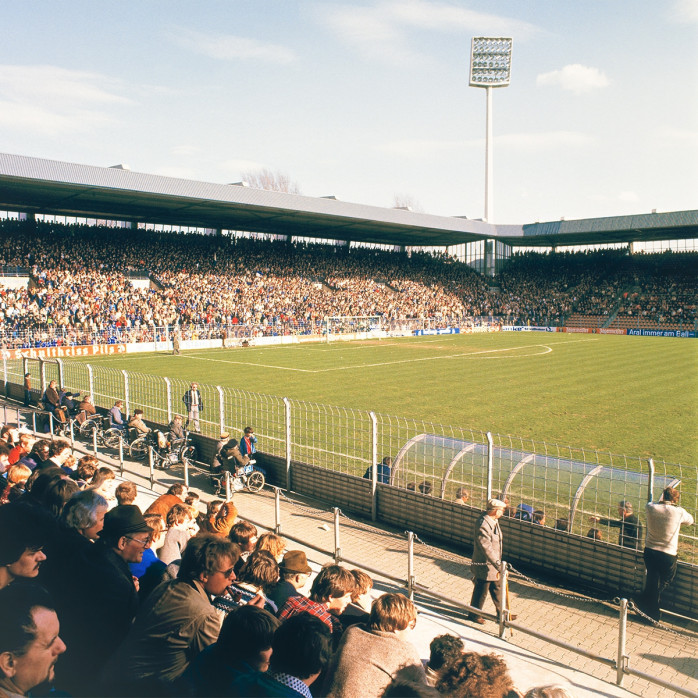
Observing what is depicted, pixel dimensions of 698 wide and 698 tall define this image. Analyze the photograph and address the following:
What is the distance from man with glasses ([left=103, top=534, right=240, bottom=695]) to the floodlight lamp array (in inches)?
3428

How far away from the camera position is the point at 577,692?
5.48 meters

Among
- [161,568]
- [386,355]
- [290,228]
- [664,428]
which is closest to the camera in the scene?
[161,568]

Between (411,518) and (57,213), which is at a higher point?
(57,213)

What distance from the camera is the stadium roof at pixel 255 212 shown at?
39.8m

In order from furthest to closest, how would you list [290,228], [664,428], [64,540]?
[290,228] → [664,428] → [64,540]

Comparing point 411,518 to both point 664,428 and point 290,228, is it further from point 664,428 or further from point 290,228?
point 290,228

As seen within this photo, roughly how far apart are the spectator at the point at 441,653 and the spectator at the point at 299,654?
79 cm

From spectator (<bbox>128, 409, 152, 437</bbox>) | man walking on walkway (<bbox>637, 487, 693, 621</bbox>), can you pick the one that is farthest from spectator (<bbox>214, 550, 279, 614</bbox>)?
spectator (<bbox>128, 409, 152, 437</bbox>)

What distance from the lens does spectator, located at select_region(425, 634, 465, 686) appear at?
3.67 meters

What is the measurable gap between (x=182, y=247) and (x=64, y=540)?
174ft

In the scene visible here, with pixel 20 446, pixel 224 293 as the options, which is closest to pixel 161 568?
pixel 20 446

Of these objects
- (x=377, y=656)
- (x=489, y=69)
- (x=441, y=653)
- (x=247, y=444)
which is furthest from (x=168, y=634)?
(x=489, y=69)

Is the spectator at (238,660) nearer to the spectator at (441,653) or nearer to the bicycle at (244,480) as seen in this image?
the spectator at (441,653)

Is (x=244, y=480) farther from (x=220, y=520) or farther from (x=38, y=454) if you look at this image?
(x=220, y=520)
